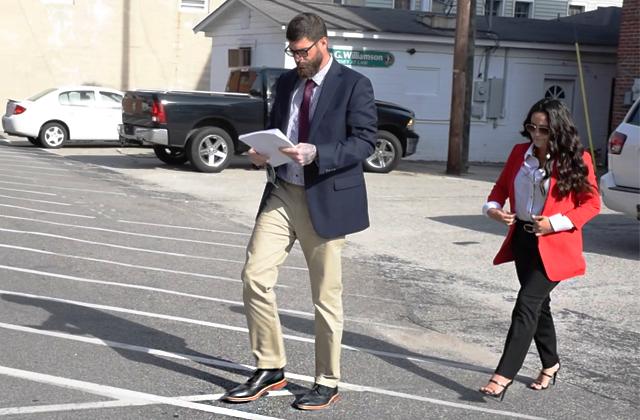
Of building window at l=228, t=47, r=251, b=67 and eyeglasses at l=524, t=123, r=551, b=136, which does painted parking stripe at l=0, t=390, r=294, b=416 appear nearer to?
eyeglasses at l=524, t=123, r=551, b=136

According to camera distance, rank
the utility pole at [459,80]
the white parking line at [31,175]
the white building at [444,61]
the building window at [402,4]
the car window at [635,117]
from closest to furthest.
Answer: the car window at [635,117] < the white parking line at [31,175] < the utility pole at [459,80] < the white building at [444,61] < the building window at [402,4]

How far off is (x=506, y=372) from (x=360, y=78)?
1.80 m

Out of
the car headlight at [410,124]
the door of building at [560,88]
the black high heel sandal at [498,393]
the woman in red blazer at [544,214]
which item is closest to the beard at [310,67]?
the woman in red blazer at [544,214]

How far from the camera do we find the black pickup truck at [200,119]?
1769cm

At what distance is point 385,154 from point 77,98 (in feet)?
26.0

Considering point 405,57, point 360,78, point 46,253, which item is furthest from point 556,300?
point 405,57

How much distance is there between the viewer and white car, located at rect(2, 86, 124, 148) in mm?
22734

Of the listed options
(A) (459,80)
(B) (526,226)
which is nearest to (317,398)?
(B) (526,226)

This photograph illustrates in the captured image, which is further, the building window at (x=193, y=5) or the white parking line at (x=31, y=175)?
the building window at (x=193, y=5)

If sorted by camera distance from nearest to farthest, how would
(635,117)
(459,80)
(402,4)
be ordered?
(635,117) < (459,80) < (402,4)

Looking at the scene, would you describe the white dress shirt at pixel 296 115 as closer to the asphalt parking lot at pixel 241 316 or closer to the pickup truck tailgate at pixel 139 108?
the asphalt parking lot at pixel 241 316

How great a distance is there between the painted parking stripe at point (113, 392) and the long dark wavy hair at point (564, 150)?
2047 mm

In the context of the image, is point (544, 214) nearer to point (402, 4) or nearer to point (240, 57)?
point (240, 57)

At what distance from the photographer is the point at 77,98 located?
76.5 ft
